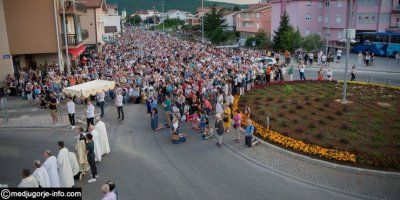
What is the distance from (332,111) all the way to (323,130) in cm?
310

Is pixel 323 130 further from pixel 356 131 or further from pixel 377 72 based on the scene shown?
pixel 377 72

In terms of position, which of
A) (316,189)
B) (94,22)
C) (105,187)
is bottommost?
(316,189)

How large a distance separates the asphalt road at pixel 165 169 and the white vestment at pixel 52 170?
105 cm

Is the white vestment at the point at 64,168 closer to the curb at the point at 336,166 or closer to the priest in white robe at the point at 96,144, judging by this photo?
the priest in white robe at the point at 96,144

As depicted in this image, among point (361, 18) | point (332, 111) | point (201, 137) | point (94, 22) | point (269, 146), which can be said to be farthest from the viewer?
point (361, 18)

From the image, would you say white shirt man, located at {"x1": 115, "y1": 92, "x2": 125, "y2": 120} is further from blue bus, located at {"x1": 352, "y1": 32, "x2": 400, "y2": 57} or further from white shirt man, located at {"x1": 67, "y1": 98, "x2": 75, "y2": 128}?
blue bus, located at {"x1": 352, "y1": 32, "x2": 400, "y2": 57}

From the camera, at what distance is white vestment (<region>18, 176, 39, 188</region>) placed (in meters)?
10.0

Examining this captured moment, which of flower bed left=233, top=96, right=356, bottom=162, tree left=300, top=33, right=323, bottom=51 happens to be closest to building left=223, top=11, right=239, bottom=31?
tree left=300, top=33, right=323, bottom=51

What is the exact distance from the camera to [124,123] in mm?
20422

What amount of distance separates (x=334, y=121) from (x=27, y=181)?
13678 mm

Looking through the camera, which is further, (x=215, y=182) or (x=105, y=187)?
(x=215, y=182)

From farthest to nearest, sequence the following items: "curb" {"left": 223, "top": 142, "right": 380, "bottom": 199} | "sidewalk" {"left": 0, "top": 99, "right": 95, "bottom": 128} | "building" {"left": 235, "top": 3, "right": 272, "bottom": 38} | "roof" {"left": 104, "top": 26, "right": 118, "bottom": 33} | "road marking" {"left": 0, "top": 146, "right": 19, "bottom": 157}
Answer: "building" {"left": 235, "top": 3, "right": 272, "bottom": 38} → "roof" {"left": 104, "top": 26, "right": 118, "bottom": 33} → "sidewalk" {"left": 0, "top": 99, "right": 95, "bottom": 128} → "road marking" {"left": 0, "top": 146, "right": 19, "bottom": 157} → "curb" {"left": 223, "top": 142, "right": 380, "bottom": 199}

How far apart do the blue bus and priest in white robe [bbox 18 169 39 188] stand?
4519cm

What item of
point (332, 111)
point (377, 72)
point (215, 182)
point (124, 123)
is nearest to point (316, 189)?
point (215, 182)
